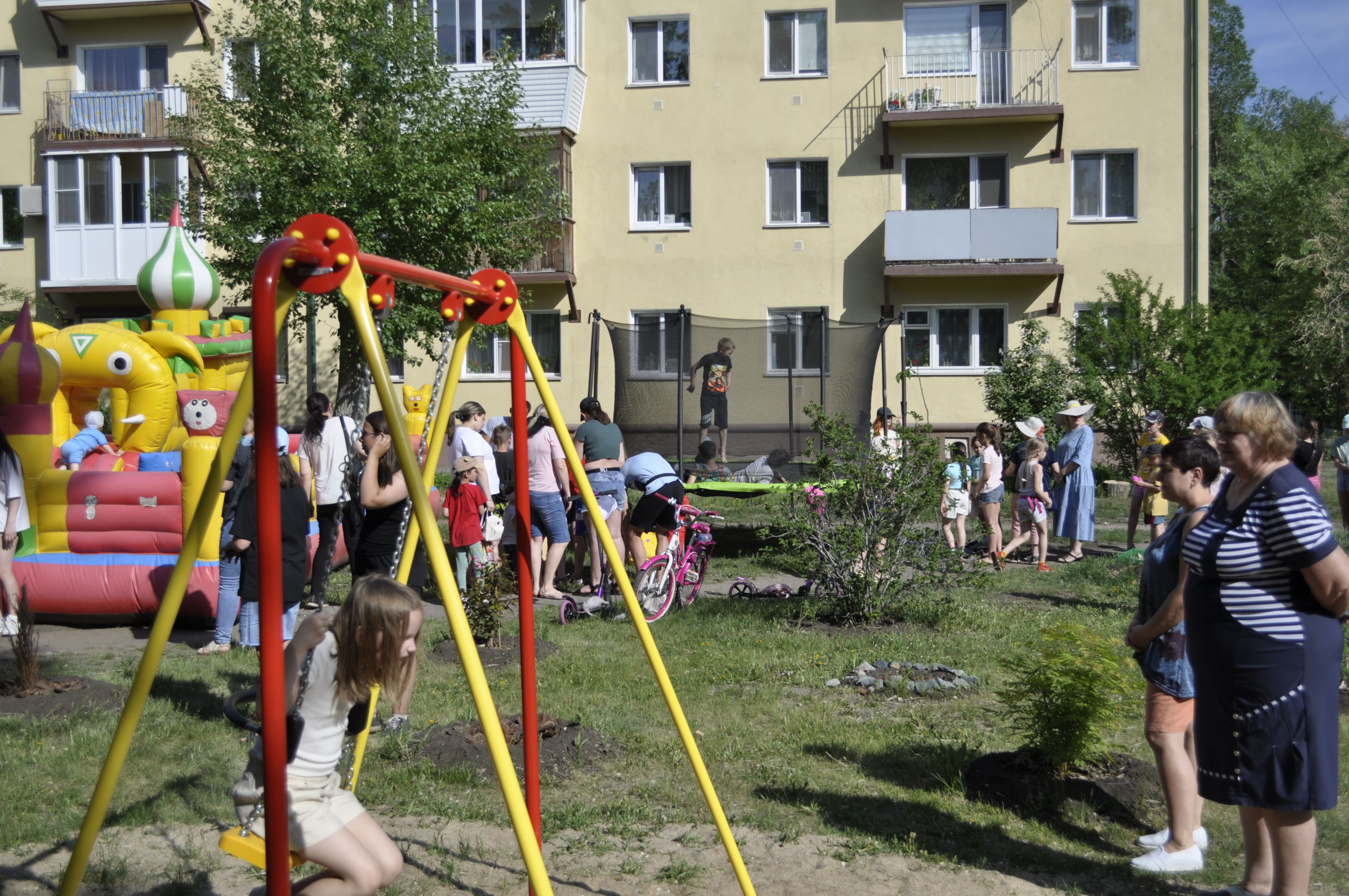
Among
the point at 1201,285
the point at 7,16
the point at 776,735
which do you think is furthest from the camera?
the point at 7,16

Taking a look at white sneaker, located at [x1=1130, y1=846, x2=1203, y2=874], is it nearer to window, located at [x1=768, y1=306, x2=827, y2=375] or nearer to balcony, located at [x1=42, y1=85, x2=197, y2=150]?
window, located at [x1=768, y1=306, x2=827, y2=375]

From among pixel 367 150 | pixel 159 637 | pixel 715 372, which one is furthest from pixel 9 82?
pixel 159 637

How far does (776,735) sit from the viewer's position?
6180 mm

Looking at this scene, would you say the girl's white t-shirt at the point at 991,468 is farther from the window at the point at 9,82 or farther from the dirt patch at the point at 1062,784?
the window at the point at 9,82

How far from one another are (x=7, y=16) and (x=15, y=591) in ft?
77.9

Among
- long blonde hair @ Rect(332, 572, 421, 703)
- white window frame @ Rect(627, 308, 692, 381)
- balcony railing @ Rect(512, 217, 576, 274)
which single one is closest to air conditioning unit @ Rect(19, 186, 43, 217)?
balcony railing @ Rect(512, 217, 576, 274)

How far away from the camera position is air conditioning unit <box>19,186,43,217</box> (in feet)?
83.5

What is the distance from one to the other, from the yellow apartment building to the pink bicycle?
513 inches

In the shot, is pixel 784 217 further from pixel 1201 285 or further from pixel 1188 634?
pixel 1188 634

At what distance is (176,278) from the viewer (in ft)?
49.3

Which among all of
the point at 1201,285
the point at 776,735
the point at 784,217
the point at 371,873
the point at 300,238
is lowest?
the point at 776,735

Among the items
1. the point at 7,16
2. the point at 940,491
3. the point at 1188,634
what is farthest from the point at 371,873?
the point at 7,16

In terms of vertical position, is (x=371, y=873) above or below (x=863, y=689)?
above

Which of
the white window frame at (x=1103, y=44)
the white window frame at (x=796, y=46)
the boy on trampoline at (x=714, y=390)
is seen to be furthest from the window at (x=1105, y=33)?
the boy on trampoline at (x=714, y=390)
